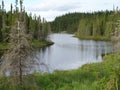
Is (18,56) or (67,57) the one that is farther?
(67,57)

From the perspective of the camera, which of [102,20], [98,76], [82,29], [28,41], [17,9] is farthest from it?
[82,29]

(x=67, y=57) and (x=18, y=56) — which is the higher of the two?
(x=18, y=56)

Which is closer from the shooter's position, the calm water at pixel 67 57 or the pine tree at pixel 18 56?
the pine tree at pixel 18 56

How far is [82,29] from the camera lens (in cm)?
17825

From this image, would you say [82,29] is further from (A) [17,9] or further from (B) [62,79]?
(B) [62,79]

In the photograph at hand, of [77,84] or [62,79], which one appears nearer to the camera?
[77,84]

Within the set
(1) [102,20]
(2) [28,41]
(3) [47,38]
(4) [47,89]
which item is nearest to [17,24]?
(2) [28,41]

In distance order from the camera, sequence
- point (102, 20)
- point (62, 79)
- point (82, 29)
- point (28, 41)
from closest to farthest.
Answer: point (28, 41) < point (62, 79) < point (102, 20) < point (82, 29)

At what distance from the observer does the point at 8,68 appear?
57.9ft

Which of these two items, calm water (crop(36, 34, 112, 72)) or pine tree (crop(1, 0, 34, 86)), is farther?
calm water (crop(36, 34, 112, 72))

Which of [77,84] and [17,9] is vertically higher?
[17,9]

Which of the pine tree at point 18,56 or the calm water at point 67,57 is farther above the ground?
the pine tree at point 18,56

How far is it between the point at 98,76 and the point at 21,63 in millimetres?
7197

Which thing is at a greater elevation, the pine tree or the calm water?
the pine tree
